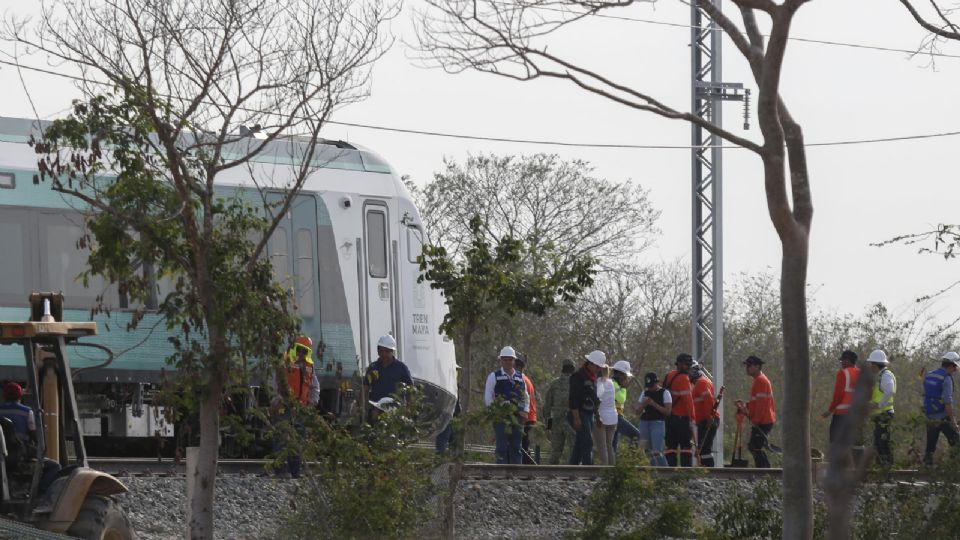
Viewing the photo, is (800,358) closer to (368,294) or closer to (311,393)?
(311,393)

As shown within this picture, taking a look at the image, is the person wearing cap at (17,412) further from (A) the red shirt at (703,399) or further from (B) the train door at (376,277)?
(A) the red shirt at (703,399)

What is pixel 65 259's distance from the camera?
15109mm

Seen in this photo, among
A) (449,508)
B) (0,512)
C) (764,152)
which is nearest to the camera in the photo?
(0,512)

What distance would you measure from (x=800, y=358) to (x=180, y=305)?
14.0 feet

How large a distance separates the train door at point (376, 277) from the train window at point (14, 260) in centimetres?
417

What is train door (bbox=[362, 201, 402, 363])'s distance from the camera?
56.9 feet

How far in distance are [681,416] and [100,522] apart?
9.96 metres

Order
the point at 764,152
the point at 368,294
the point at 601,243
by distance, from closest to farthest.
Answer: the point at 764,152 < the point at 368,294 < the point at 601,243

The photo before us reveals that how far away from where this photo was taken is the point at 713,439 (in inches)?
802

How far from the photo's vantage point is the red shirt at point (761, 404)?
17.8 metres

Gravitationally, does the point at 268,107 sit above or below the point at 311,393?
above

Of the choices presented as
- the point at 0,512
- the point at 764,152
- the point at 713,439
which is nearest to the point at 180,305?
the point at 0,512

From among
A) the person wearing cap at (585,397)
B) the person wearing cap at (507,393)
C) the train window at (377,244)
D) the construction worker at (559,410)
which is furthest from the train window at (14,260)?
the construction worker at (559,410)

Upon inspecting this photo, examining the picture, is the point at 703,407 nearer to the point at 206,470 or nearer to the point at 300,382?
the point at 300,382
